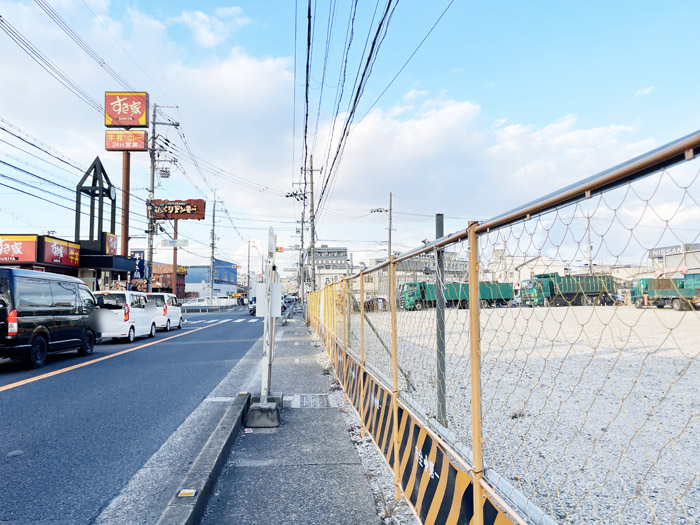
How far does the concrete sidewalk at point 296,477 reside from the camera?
322 cm

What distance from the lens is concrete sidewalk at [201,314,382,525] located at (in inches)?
127

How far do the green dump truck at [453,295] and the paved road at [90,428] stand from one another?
2.49m

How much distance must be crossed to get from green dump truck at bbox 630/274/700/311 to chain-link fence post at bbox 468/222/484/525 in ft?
2.07

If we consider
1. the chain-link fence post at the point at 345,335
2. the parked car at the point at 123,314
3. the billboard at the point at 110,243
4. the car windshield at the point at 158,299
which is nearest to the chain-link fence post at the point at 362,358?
the chain-link fence post at the point at 345,335

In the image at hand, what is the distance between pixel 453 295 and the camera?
279 centimetres

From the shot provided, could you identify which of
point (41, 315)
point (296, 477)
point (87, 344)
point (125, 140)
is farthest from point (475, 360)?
point (125, 140)

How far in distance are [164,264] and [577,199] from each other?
7816 centimetres

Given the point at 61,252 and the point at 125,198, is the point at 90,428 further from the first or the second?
the point at 125,198

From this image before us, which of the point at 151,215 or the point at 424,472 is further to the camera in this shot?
the point at 151,215

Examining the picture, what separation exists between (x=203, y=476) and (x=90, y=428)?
261 cm

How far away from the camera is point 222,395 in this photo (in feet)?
22.9

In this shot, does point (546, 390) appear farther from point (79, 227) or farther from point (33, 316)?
point (79, 227)

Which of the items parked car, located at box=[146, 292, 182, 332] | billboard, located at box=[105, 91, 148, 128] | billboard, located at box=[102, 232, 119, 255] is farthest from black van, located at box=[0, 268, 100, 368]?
billboard, located at box=[105, 91, 148, 128]

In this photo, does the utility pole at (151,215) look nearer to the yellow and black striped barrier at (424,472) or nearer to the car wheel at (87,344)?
the car wheel at (87,344)
